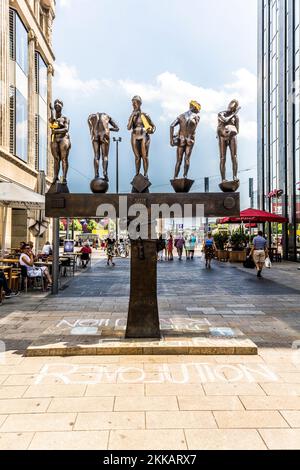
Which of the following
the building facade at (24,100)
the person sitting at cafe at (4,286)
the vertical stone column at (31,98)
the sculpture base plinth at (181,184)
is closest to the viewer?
the sculpture base plinth at (181,184)

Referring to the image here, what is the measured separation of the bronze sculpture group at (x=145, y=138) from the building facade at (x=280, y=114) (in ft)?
66.3

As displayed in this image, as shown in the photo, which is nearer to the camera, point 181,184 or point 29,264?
point 181,184

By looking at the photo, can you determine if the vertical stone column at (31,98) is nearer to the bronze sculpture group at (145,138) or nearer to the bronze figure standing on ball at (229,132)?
the bronze sculpture group at (145,138)

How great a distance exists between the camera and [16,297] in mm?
12617

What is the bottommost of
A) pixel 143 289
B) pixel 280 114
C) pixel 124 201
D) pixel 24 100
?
pixel 143 289

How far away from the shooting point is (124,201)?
6.92m

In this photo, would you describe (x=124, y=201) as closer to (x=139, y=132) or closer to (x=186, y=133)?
(x=139, y=132)

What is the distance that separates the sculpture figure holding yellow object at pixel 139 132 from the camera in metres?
7.09

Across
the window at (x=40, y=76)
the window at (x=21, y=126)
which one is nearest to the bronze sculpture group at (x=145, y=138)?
A: the window at (x=21, y=126)

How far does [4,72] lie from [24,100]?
15.5ft

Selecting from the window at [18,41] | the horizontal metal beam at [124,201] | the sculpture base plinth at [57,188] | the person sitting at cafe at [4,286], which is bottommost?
the person sitting at cafe at [4,286]

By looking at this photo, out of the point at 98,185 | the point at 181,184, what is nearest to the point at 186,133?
the point at 181,184

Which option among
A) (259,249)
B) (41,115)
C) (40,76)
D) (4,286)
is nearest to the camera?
(4,286)
